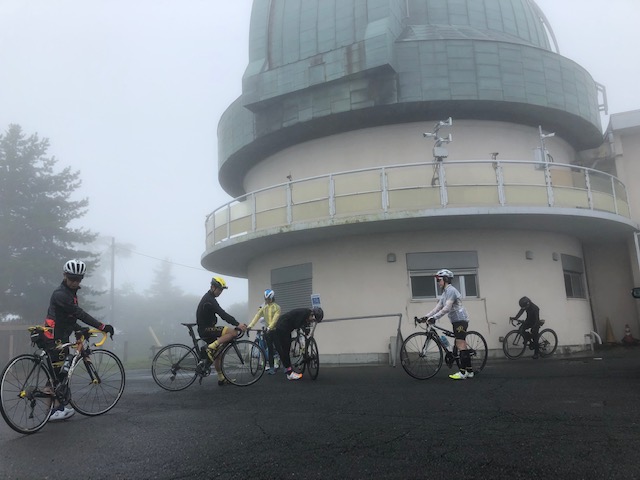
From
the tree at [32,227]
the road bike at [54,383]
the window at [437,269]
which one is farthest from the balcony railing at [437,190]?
the tree at [32,227]

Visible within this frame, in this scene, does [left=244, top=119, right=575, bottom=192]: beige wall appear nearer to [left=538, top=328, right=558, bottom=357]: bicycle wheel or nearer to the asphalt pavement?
[left=538, top=328, right=558, bottom=357]: bicycle wheel

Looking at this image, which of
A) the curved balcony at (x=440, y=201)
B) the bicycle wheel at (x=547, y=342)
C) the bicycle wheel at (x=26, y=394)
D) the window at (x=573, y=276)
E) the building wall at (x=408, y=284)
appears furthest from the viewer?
the window at (x=573, y=276)

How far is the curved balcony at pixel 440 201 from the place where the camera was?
1325 centimetres

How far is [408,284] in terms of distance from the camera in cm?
1410

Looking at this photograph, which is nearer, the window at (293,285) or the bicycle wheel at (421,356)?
the bicycle wheel at (421,356)

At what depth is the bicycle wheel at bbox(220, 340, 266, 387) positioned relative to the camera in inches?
344

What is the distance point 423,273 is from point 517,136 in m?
5.75

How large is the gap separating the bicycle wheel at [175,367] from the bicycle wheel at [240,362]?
0.53 m

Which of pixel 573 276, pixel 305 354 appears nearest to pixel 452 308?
pixel 305 354

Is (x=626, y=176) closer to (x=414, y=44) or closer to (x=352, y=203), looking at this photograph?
(x=414, y=44)

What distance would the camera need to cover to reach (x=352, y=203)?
44.9ft

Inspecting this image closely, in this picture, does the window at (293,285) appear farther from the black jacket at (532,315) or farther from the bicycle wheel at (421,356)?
the bicycle wheel at (421,356)

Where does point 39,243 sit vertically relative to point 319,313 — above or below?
above

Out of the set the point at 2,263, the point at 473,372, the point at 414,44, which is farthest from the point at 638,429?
the point at 2,263
